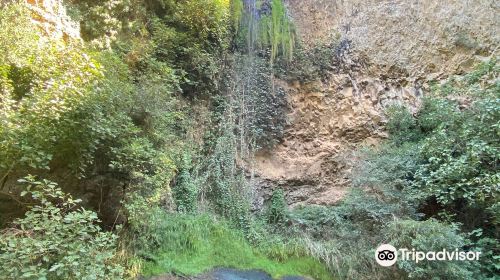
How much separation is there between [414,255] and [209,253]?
326 cm

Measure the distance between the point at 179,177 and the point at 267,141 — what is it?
2538 millimetres

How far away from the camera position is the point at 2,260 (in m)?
3.53

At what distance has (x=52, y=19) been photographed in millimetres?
5414

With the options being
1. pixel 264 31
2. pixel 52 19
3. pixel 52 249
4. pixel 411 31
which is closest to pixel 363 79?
pixel 411 31

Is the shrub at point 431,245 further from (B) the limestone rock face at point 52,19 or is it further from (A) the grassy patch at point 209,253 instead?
(B) the limestone rock face at point 52,19

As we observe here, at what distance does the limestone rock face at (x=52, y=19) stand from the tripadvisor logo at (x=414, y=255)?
5.88 m

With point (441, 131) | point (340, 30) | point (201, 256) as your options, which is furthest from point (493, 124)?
point (201, 256)

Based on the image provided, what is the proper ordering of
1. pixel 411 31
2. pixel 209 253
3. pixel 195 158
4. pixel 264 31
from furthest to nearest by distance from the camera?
pixel 264 31 → pixel 411 31 → pixel 195 158 → pixel 209 253

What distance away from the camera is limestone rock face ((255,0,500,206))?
8.63 meters

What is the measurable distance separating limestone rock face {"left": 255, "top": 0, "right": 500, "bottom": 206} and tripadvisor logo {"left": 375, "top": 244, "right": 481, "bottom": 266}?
229cm

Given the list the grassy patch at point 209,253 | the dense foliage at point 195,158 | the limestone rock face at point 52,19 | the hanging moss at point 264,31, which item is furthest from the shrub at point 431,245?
the limestone rock face at point 52,19

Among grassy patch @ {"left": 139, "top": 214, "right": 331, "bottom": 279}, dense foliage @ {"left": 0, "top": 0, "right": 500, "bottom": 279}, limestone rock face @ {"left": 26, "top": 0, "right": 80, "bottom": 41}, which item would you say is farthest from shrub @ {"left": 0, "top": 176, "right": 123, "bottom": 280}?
limestone rock face @ {"left": 26, "top": 0, "right": 80, "bottom": 41}

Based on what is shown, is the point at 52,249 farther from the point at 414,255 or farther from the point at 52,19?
the point at 414,255

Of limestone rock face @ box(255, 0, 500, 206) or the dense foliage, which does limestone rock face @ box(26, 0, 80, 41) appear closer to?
the dense foliage
